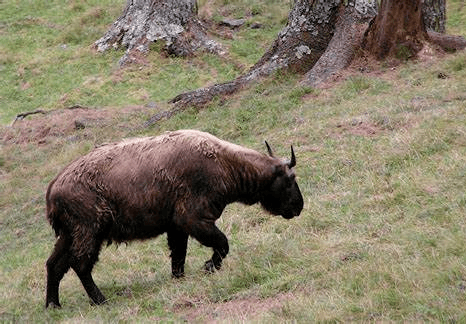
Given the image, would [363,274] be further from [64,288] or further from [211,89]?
[211,89]

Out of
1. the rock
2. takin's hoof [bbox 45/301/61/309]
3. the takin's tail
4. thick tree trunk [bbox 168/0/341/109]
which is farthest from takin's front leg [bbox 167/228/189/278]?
the rock

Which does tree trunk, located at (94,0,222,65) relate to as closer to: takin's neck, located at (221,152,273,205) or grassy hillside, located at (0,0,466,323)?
grassy hillside, located at (0,0,466,323)

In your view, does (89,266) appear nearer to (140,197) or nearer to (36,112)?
(140,197)

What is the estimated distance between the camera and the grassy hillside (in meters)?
5.31

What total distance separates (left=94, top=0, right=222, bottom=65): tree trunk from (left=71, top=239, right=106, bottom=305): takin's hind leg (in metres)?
14.0

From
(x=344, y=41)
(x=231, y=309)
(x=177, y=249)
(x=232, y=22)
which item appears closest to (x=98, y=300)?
(x=177, y=249)

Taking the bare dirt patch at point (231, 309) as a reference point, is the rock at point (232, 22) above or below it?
below

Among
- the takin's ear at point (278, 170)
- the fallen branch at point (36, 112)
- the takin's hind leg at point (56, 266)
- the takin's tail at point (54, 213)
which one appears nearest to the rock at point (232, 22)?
the fallen branch at point (36, 112)

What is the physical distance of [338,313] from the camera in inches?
191

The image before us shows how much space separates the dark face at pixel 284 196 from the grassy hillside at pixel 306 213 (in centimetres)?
24

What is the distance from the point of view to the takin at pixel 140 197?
694 cm

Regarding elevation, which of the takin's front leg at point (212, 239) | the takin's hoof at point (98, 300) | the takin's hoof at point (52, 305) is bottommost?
the takin's hoof at point (52, 305)

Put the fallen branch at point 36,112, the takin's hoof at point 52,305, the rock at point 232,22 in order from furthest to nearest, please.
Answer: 1. the rock at point 232,22
2. the fallen branch at point 36,112
3. the takin's hoof at point 52,305

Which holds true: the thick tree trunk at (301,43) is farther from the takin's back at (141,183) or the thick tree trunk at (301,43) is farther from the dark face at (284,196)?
the takin's back at (141,183)
